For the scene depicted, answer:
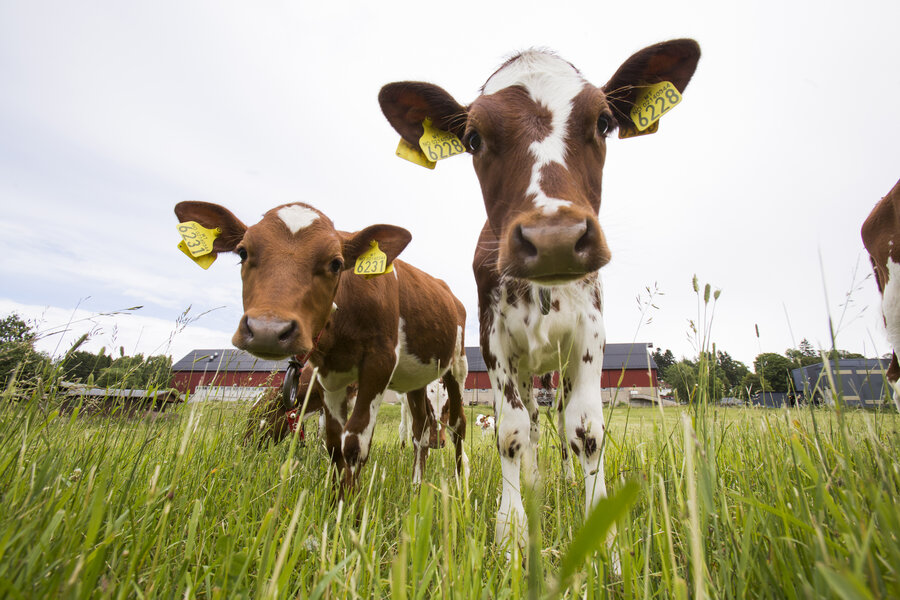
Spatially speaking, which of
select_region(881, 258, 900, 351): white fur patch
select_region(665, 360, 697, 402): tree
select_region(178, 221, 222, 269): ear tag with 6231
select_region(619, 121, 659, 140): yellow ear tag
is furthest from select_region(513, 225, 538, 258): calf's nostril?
select_region(881, 258, 900, 351): white fur patch

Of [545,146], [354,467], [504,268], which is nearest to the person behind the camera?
[504,268]

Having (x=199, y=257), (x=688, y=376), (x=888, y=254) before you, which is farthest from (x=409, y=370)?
(x=888, y=254)

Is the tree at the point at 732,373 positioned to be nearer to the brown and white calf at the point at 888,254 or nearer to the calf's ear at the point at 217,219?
the brown and white calf at the point at 888,254

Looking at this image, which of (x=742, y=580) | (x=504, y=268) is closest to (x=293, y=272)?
(x=504, y=268)

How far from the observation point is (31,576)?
0.96 m

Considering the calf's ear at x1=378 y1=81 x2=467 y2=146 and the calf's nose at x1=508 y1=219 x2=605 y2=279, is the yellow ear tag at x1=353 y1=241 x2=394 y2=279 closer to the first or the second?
the calf's ear at x1=378 y1=81 x2=467 y2=146

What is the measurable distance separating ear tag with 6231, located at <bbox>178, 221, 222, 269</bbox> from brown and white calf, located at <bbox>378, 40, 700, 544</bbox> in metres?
1.96

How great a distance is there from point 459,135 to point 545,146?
3.74ft

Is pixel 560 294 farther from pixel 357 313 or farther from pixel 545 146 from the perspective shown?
pixel 357 313

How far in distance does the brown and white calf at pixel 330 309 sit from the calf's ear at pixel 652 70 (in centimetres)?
197

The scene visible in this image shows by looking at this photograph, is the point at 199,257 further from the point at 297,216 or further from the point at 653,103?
the point at 653,103

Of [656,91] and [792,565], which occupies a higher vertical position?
[656,91]

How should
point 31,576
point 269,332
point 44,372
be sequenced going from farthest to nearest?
1. point 269,332
2. point 44,372
3. point 31,576

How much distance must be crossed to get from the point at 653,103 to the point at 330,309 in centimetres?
265
